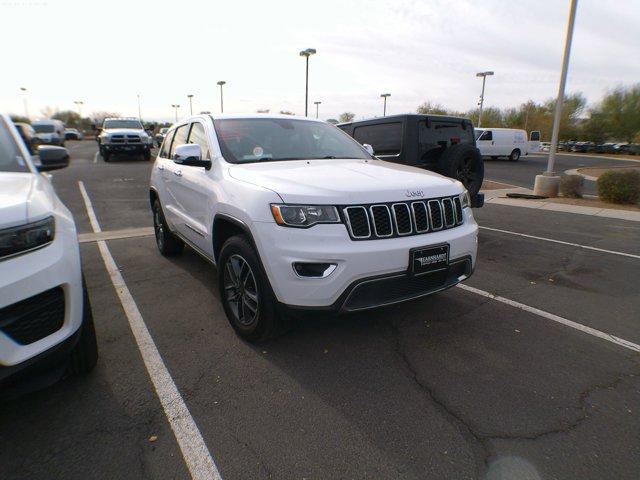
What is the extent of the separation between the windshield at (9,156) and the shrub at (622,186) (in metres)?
13.0

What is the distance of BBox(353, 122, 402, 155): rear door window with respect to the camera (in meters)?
6.59

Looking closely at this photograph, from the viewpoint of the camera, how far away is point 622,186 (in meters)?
11.0

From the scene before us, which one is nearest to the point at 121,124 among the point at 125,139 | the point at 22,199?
the point at 125,139

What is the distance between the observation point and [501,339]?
11.0 feet

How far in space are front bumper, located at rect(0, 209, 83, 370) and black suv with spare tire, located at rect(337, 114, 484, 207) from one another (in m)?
5.15

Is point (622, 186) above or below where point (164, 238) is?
above

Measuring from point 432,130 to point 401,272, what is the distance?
14.8 feet

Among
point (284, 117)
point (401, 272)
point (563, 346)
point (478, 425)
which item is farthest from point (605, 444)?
point (284, 117)

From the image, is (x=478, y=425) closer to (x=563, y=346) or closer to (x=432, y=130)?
(x=563, y=346)

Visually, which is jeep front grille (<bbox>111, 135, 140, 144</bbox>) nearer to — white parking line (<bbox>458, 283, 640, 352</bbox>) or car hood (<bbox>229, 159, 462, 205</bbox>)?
car hood (<bbox>229, 159, 462, 205</bbox>)

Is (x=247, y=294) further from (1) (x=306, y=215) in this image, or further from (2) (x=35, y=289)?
(2) (x=35, y=289)

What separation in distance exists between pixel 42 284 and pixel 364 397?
1907 mm

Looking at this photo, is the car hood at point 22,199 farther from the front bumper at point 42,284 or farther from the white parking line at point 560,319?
the white parking line at point 560,319

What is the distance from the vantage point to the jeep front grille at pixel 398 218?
107 inches
